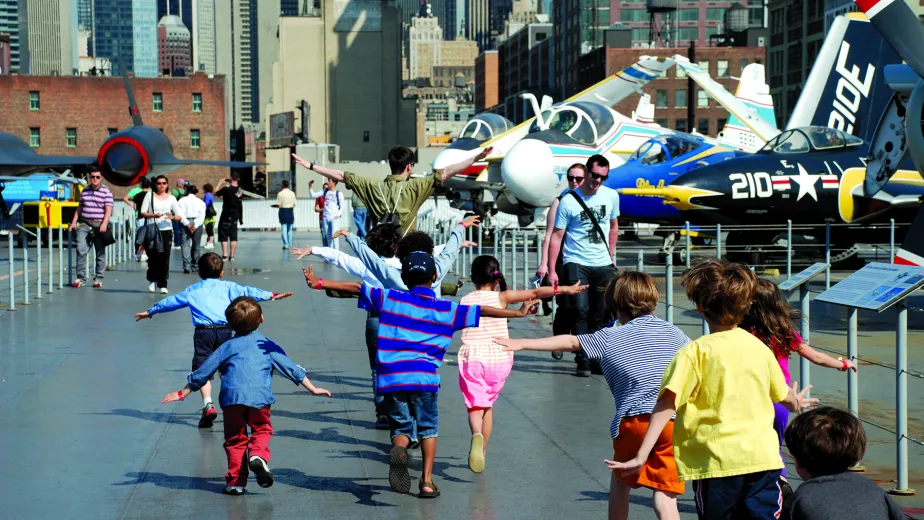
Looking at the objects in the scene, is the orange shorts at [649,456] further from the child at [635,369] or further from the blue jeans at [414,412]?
the blue jeans at [414,412]

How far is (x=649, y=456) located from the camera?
17.0 feet

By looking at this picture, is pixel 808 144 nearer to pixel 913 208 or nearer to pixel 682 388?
pixel 913 208

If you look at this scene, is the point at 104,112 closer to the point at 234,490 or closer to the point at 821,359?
the point at 234,490

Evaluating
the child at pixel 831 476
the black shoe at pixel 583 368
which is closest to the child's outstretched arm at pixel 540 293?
the child at pixel 831 476

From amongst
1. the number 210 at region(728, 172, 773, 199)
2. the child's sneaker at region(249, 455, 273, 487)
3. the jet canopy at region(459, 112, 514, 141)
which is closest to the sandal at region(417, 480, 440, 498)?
the child's sneaker at region(249, 455, 273, 487)

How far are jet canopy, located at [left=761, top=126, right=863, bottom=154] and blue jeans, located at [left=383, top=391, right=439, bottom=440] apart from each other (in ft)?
46.8

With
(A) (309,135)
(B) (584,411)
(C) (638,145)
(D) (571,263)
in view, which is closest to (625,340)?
(B) (584,411)

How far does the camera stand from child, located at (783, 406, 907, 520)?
358cm

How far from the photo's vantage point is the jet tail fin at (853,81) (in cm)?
2270

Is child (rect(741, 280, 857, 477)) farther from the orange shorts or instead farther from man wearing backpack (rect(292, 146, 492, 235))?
man wearing backpack (rect(292, 146, 492, 235))

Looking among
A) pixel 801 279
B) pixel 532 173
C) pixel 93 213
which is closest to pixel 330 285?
pixel 801 279

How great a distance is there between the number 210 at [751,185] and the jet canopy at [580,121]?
6.29 metres

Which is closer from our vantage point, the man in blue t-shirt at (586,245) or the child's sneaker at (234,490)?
the child's sneaker at (234,490)

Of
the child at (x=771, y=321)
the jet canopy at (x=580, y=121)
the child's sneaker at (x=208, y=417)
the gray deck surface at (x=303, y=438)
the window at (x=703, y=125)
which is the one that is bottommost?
the gray deck surface at (x=303, y=438)
